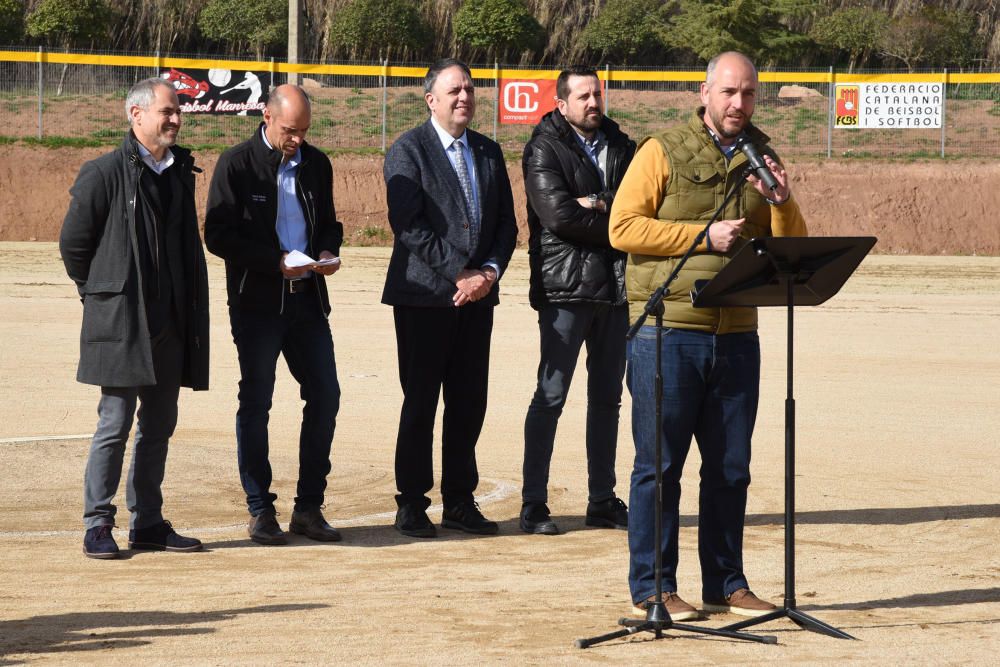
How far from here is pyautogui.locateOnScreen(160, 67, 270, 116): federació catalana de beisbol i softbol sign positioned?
31.5m

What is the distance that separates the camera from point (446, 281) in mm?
7148

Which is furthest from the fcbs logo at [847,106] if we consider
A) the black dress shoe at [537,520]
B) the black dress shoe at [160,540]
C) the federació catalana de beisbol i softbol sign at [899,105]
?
the black dress shoe at [160,540]

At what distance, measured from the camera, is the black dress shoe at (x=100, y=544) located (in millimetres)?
6562

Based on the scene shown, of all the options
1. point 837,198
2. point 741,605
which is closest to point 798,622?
point 741,605

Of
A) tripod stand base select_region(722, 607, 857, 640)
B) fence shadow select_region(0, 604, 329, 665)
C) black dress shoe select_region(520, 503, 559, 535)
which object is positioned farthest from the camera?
black dress shoe select_region(520, 503, 559, 535)

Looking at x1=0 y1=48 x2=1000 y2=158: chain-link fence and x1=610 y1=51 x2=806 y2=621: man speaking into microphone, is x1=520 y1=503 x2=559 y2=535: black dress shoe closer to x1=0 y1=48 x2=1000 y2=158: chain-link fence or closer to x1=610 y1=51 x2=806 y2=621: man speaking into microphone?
x1=610 y1=51 x2=806 y2=621: man speaking into microphone

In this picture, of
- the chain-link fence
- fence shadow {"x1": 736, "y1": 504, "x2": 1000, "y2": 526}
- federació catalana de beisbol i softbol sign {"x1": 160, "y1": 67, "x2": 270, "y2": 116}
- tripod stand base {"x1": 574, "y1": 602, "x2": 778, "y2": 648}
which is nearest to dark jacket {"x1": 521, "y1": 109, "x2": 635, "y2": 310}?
fence shadow {"x1": 736, "y1": 504, "x2": 1000, "y2": 526}

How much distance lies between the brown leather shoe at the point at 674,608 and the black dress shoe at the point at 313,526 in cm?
196

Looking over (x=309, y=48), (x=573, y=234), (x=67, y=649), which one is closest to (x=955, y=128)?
(x=309, y=48)

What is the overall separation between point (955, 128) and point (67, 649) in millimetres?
34425

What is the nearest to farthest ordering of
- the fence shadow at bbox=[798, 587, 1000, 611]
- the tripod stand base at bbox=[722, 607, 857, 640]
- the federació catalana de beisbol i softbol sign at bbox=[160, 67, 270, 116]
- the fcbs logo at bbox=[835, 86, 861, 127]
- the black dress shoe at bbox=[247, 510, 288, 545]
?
the tripod stand base at bbox=[722, 607, 857, 640] < the fence shadow at bbox=[798, 587, 1000, 611] < the black dress shoe at bbox=[247, 510, 288, 545] < the federació catalana de beisbol i softbol sign at bbox=[160, 67, 270, 116] < the fcbs logo at bbox=[835, 86, 861, 127]

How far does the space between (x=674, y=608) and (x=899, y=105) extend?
28.5 meters

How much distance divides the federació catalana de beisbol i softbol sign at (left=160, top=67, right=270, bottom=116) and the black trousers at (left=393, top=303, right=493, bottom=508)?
986 inches

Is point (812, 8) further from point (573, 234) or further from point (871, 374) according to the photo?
point (573, 234)
